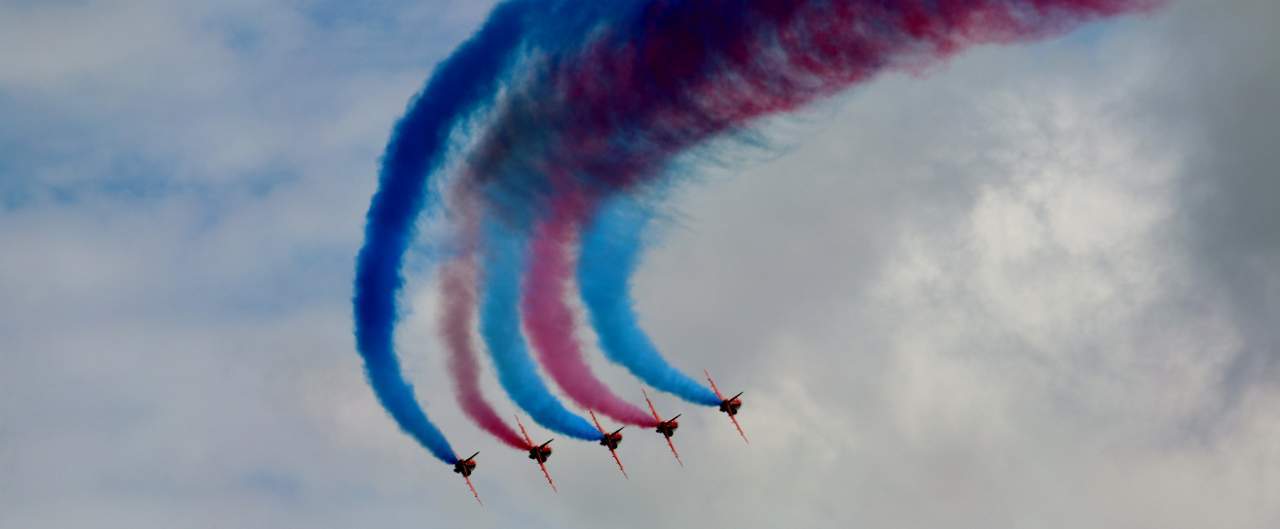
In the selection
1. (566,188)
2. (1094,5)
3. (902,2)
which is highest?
(566,188)

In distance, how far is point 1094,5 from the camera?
4947cm

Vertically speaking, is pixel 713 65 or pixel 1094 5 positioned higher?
pixel 713 65

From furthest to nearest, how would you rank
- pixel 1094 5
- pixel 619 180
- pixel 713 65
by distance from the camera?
pixel 619 180 < pixel 713 65 < pixel 1094 5

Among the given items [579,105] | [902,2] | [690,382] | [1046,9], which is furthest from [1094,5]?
[690,382]

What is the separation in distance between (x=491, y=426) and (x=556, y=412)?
8.98 ft

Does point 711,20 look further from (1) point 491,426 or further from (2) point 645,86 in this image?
(1) point 491,426

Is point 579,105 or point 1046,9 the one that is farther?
point 579,105

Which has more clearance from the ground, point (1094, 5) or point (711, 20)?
point (711, 20)

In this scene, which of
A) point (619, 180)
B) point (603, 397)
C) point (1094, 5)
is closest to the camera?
point (1094, 5)

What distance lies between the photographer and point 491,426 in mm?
66875

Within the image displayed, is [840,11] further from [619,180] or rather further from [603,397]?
[603,397]

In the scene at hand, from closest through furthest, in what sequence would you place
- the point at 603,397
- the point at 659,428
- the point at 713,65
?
the point at 713,65 < the point at 603,397 < the point at 659,428

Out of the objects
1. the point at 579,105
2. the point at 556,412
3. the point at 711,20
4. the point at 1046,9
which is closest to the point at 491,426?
the point at 556,412

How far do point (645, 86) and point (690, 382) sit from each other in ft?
52.3
